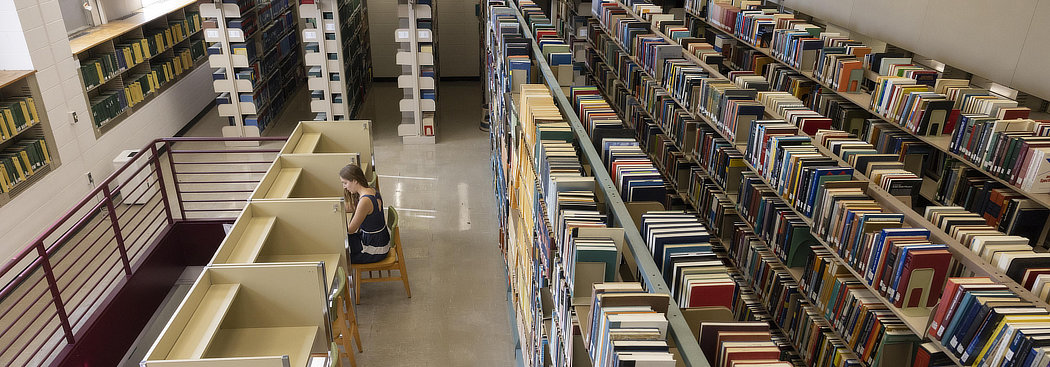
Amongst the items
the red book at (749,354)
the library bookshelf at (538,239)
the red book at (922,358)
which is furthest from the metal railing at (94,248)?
the red book at (922,358)

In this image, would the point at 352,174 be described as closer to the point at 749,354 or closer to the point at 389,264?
the point at 389,264

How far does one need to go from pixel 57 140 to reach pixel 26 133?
241mm

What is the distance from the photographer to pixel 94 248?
5.88m

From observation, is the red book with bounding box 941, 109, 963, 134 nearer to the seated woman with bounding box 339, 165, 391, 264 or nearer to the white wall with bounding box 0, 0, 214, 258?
the seated woman with bounding box 339, 165, 391, 264

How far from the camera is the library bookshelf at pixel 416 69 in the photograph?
788 centimetres

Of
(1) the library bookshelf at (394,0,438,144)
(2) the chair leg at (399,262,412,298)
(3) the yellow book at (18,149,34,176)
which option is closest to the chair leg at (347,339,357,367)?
(2) the chair leg at (399,262,412,298)

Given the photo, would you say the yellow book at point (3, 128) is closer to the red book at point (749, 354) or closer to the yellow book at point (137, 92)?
the yellow book at point (137, 92)

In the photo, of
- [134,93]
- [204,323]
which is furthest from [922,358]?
[134,93]

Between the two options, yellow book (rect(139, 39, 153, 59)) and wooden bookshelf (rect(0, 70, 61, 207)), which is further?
yellow book (rect(139, 39, 153, 59))

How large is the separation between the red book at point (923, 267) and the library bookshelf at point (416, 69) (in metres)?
6.38

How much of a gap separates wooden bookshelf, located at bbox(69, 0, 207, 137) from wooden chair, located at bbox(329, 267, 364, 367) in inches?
165

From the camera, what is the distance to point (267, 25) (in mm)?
9266

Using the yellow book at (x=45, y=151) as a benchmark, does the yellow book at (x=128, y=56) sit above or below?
above

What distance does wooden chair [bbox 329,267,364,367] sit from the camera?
3803mm
